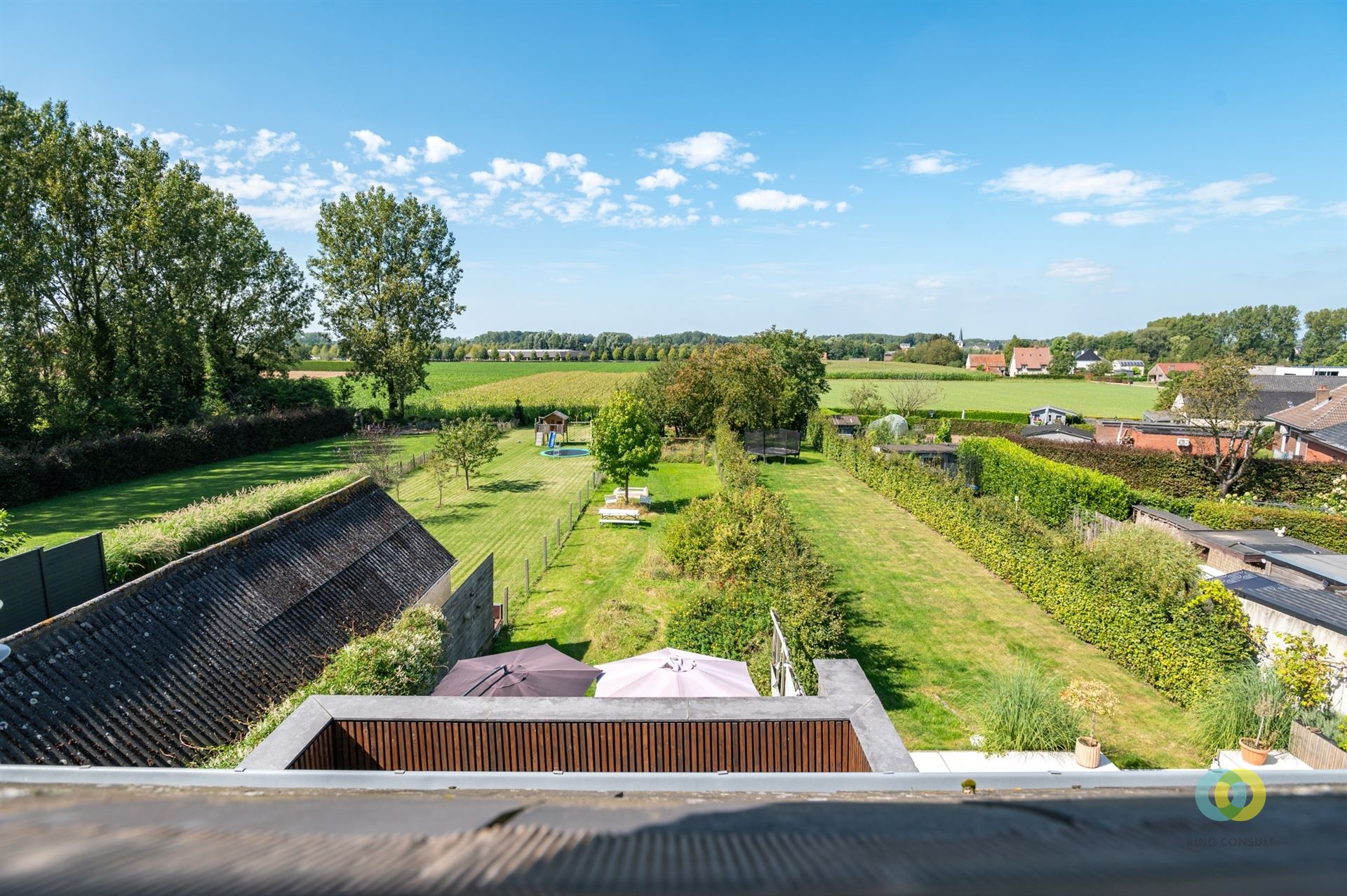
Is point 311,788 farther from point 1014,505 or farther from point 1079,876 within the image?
point 1014,505

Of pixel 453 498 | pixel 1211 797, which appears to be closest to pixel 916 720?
pixel 1211 797

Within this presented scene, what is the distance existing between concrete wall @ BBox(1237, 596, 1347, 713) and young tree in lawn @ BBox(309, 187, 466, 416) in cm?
3944

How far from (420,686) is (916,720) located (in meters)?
7.20

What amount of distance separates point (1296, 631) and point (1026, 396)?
6062 centimetres

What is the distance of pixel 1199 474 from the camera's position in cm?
2553

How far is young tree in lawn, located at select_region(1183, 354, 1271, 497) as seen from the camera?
24328 mm

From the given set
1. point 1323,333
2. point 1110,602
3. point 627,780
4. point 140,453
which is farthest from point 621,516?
point 1323,333

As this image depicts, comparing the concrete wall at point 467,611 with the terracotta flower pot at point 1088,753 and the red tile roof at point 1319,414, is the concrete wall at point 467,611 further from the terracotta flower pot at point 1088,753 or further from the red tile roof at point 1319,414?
the red tile roof at point 1319,414

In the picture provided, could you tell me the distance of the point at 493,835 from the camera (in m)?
1.20

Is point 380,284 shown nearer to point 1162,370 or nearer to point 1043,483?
point 1043,483

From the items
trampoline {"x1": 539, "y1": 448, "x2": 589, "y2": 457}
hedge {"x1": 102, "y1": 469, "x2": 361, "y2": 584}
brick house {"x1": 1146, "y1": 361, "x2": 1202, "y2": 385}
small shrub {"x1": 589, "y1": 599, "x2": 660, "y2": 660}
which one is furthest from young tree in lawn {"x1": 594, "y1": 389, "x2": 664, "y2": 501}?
brick house {"x1": 1146, "y1": 361, "x2": 1202, "y2": 385}

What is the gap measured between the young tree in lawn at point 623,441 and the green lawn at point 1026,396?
2643 cm

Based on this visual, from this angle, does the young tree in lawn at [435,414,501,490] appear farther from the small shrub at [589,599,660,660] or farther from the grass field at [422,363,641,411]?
the grass field at [422,363,641,411]

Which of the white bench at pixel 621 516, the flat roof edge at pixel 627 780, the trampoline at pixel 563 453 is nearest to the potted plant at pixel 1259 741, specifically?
the flat roof edge at pixel 627 780
